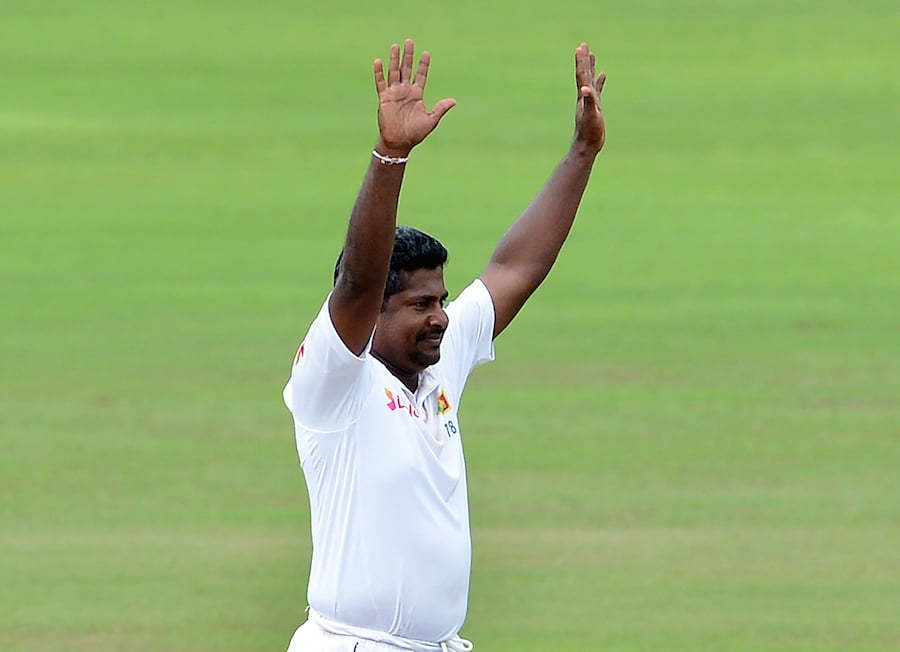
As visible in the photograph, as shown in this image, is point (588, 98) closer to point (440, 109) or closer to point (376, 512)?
point (440, 109)

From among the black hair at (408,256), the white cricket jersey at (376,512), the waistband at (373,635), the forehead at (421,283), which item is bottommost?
the waistband at (373,635)

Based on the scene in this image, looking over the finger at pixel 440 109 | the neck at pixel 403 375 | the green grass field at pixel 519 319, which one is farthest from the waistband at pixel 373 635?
the green grass field at pixel 519 319

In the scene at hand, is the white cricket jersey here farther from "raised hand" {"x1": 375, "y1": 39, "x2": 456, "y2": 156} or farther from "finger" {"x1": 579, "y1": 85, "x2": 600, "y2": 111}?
"finger" {"x1": 579, "y1": 85, "x2": 600, "y2": 111}

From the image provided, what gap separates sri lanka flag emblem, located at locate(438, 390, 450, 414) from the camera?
4463mm

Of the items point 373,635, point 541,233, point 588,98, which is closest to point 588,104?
point 588,98

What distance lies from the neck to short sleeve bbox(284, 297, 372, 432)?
0.74ft

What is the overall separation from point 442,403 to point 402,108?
2.62 feet

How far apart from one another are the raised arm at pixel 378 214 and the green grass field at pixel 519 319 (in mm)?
3354

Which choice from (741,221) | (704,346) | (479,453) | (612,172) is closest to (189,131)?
(612,172)

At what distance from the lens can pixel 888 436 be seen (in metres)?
9.97

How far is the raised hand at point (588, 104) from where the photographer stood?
16.3 feet

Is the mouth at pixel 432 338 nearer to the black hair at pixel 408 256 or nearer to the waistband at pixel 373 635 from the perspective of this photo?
the black hair at pixel 408 256

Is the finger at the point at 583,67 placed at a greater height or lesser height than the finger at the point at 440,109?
greater

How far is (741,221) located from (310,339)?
1036 centimetres
